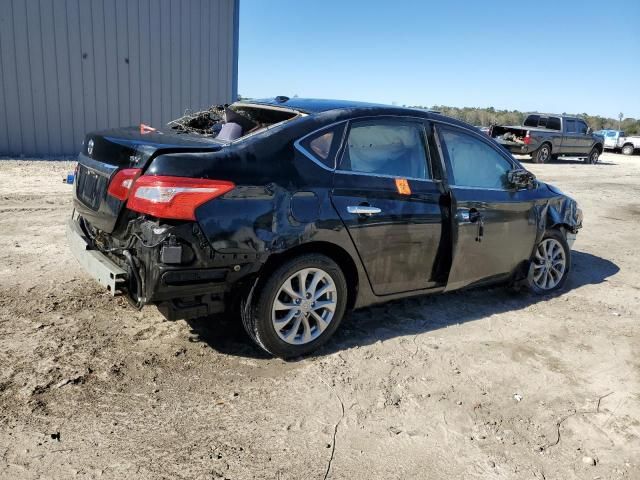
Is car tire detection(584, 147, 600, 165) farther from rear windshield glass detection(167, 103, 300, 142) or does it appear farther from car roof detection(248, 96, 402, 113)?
rear windshield glass detection(167, 103, 300, 142)

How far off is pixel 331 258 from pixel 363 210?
399 millimetres

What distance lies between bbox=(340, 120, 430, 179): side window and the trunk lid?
98 centimetres

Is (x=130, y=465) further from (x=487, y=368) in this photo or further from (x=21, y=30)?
(x=21, y=30)

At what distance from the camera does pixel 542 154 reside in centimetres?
2102

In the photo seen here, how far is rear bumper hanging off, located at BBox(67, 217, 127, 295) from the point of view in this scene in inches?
129

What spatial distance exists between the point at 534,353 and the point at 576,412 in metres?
0.81

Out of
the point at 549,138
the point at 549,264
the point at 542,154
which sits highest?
the point at 549,138

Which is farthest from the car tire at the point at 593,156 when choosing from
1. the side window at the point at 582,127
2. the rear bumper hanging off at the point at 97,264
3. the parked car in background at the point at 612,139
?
the rear bumper hanging off at the point at 97,264

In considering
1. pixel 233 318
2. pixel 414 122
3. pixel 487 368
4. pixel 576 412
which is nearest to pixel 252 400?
pixel 233 318

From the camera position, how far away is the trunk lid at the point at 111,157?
3.32 meters

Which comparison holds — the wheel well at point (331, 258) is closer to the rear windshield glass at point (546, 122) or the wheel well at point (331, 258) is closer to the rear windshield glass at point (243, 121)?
the rear windshield glass at point (243, 121)

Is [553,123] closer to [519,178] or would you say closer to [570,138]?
[570,138]

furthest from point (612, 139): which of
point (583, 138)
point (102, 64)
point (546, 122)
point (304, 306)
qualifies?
point (304, 306)

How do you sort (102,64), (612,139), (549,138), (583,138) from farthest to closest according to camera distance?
1. (612,139)
2. (583,138)
3. (549,138)
4. (102,64)
